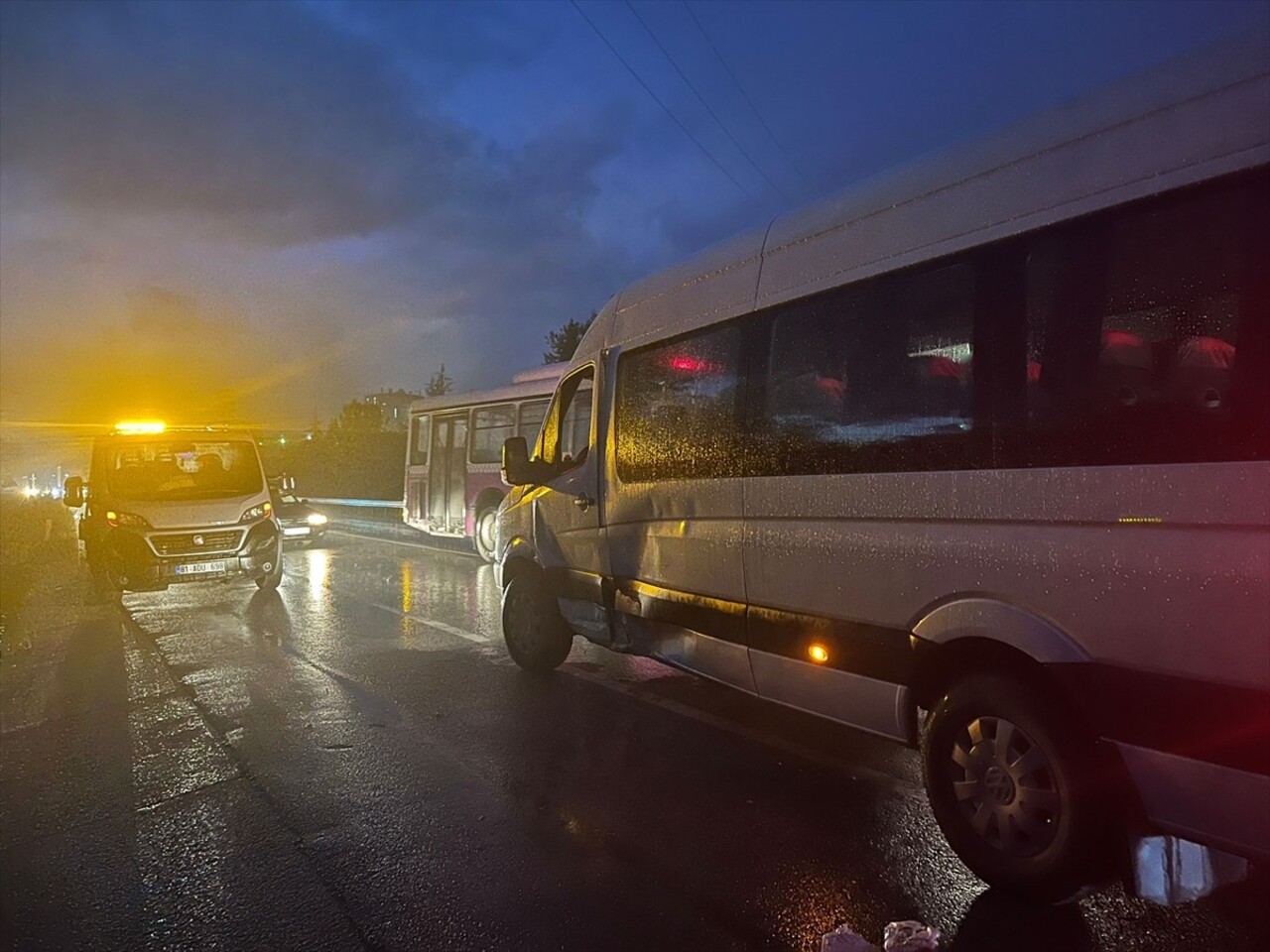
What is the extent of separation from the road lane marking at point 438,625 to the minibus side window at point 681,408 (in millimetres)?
3440

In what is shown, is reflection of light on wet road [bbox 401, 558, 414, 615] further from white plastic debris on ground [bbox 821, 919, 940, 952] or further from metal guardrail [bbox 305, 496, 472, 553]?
white plastic debris on ground [bbox 821, 919, 940, 952]

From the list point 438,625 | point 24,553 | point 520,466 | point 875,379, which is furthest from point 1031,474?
point 24,553

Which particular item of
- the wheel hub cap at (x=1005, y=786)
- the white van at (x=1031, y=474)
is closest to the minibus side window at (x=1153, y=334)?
the white van at (x=1031, y=474)

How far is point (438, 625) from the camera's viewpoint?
8984mm

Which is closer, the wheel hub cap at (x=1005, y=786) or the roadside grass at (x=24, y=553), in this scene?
the wheel hub cap at (x=1005, y=786)

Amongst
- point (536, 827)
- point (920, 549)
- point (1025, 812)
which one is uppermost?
point (920, 549)

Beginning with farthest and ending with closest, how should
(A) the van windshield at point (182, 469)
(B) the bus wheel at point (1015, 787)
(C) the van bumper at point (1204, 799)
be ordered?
(A) the van windshield at point (182, 469)
(B) the bus wheel at point (1015, 787)
(C) the van bumper at point (1204, 799)

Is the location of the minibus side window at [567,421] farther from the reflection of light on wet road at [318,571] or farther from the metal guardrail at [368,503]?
the metal guardrail at [368,503]

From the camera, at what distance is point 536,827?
3965 millimetres

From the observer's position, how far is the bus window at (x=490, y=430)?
14.3 meters

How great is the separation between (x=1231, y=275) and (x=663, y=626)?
3.44 m

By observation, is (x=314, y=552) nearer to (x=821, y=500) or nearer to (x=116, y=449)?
(x=116, y=449)

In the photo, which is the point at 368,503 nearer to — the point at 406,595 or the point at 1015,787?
the point at 406,595

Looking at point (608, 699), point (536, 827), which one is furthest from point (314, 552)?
point (536, 827)
